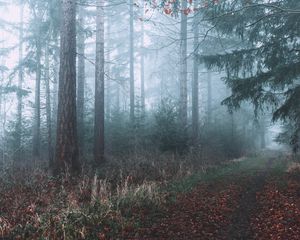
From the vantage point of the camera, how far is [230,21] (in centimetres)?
1312

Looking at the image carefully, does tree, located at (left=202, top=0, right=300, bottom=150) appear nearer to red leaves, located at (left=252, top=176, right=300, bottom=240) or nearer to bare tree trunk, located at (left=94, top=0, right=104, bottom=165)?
red leaves, located at (left=252, top=176, right=300, bottom=240)

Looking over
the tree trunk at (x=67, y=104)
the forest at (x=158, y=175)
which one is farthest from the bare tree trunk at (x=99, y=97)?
the tree trunk at (x=67, y=104)

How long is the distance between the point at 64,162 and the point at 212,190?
4.89 m

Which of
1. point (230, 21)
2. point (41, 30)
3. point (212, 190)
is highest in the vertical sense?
point (41, 30)

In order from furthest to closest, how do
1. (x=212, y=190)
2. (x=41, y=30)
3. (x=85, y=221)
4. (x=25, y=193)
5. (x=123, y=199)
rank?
(x=41, y=30), (x=212, y=190), (x=25, y=193), (x=123, y=199), (x=85, y=221)

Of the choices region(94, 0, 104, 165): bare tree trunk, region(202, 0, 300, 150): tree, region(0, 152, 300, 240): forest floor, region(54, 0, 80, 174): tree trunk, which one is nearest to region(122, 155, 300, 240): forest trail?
region(0, 152, 300, 240): forest floor

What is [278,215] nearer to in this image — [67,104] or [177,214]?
[177,214]

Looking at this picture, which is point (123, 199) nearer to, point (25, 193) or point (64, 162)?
point (25, 193)

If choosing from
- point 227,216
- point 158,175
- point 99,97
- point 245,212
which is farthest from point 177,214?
point 99,97

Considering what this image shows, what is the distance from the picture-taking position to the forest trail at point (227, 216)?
19.4 ft

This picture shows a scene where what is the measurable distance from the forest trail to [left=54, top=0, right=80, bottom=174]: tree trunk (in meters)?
4.15

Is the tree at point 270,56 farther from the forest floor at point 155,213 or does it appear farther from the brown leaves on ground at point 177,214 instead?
the brown leaves on ground at point 177,214

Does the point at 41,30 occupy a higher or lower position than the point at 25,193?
higher

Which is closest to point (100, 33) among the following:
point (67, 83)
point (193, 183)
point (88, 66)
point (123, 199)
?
point (67, 83)
